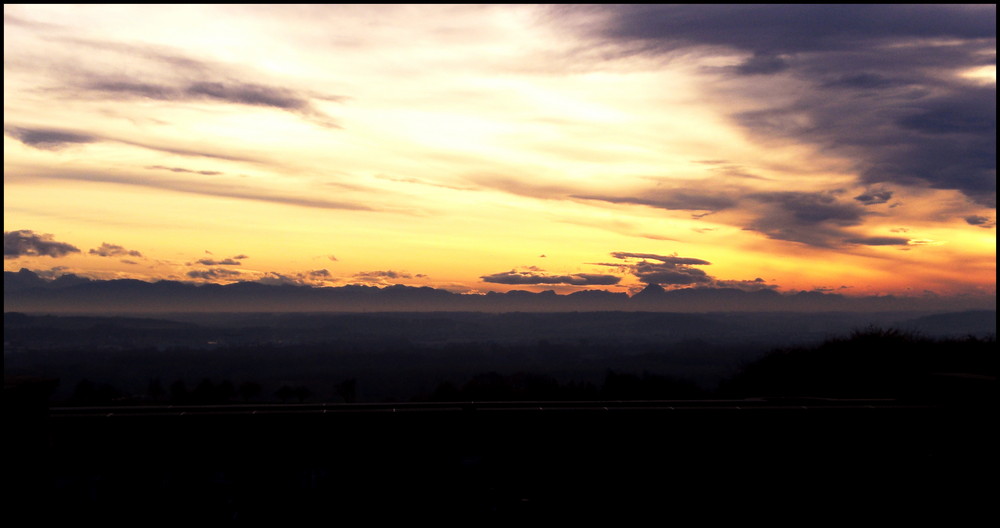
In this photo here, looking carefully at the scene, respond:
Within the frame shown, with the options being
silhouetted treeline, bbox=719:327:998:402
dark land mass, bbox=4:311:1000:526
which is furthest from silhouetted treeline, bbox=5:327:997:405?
dark land mass, bbox=4:311:1000:526

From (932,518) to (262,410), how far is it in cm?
639

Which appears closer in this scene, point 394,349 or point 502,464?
point 502,464

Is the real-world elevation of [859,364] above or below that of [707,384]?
above

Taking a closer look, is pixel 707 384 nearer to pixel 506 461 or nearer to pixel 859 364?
pixel 859 364

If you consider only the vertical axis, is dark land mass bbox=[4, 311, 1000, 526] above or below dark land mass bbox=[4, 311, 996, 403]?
above

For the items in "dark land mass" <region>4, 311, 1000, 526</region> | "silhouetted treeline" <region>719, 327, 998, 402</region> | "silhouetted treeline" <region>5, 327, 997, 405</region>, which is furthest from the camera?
"silhouetted treeline" <region>719, 327, 998, 402</region>

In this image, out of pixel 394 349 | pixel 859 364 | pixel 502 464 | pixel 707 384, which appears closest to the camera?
pixel 502 464

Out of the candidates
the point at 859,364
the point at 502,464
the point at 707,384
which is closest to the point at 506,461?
the point at 502,464

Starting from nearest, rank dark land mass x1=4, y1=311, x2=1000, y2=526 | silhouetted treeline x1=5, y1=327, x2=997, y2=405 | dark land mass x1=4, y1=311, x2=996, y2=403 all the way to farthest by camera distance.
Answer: dark land mass x1=4, y1=311, x2=1000, y2=526
silhouetted treeline x1=5, y1=327, x2=997, y2=405
dark land mass x1=4, y1=311, x2=996, y2=403

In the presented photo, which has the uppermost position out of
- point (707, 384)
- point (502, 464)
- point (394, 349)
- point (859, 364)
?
point (859, 364)

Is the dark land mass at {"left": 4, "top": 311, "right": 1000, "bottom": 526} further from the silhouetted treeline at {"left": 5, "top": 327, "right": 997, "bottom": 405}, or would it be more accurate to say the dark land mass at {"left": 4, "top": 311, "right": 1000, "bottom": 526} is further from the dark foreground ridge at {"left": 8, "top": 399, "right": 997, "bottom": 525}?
the silhouetted treeline at {"left": 5, "top": 327, "right": 997, "bottom": 405}

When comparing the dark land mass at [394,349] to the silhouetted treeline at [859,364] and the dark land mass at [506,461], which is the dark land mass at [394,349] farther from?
the dark land mass at [506,461]

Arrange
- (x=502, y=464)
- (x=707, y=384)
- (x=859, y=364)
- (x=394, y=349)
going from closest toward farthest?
1. (x=502, y=464)
2. (x=859, y=364)
3. (x=707, y=384)
4. (x=394, y=349)

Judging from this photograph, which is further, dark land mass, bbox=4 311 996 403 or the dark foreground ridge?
dark land mass, bbox=4 311 996 403
